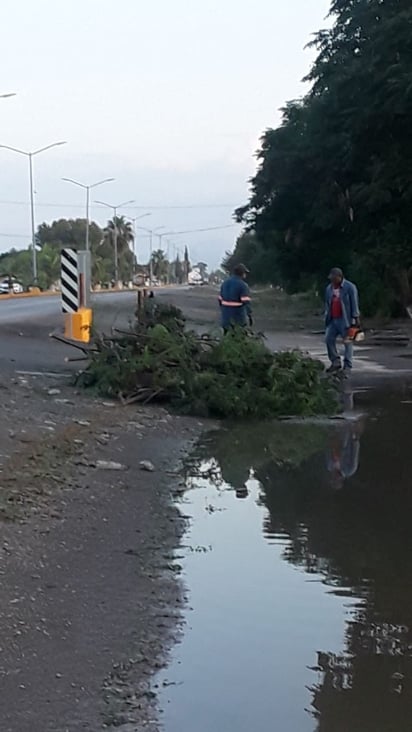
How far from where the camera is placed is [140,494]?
852cm

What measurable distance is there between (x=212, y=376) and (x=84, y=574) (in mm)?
7166

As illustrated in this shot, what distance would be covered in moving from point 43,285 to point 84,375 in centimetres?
6995

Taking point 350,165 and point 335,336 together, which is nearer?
point 335,336

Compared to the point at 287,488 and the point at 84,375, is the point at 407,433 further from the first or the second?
the point at 84,375

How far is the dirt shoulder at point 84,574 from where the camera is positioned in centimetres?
443

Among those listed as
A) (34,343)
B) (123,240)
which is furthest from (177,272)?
(34,343)

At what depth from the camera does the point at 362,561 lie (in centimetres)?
664

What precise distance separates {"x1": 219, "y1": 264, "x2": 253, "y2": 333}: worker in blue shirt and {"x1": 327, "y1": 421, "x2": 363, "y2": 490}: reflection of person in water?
5.06 meters

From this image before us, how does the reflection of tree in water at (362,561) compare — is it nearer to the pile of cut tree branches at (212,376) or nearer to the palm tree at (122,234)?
the pile of cut tree branches at (212,376)

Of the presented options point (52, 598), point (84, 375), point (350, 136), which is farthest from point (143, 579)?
point (350, 136)

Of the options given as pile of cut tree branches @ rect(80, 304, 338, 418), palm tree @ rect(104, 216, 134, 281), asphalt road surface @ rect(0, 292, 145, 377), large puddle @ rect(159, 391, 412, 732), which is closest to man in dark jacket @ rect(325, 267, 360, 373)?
pile of cut tree branches @ rect(80, 304, 338, 418)

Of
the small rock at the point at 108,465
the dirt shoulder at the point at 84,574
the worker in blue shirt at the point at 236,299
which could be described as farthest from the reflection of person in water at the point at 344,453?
the worker in blue shirt at the point at 236,299

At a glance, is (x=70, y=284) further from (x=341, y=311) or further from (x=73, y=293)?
(x=341, y=311)

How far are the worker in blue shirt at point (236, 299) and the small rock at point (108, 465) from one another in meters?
7.74
